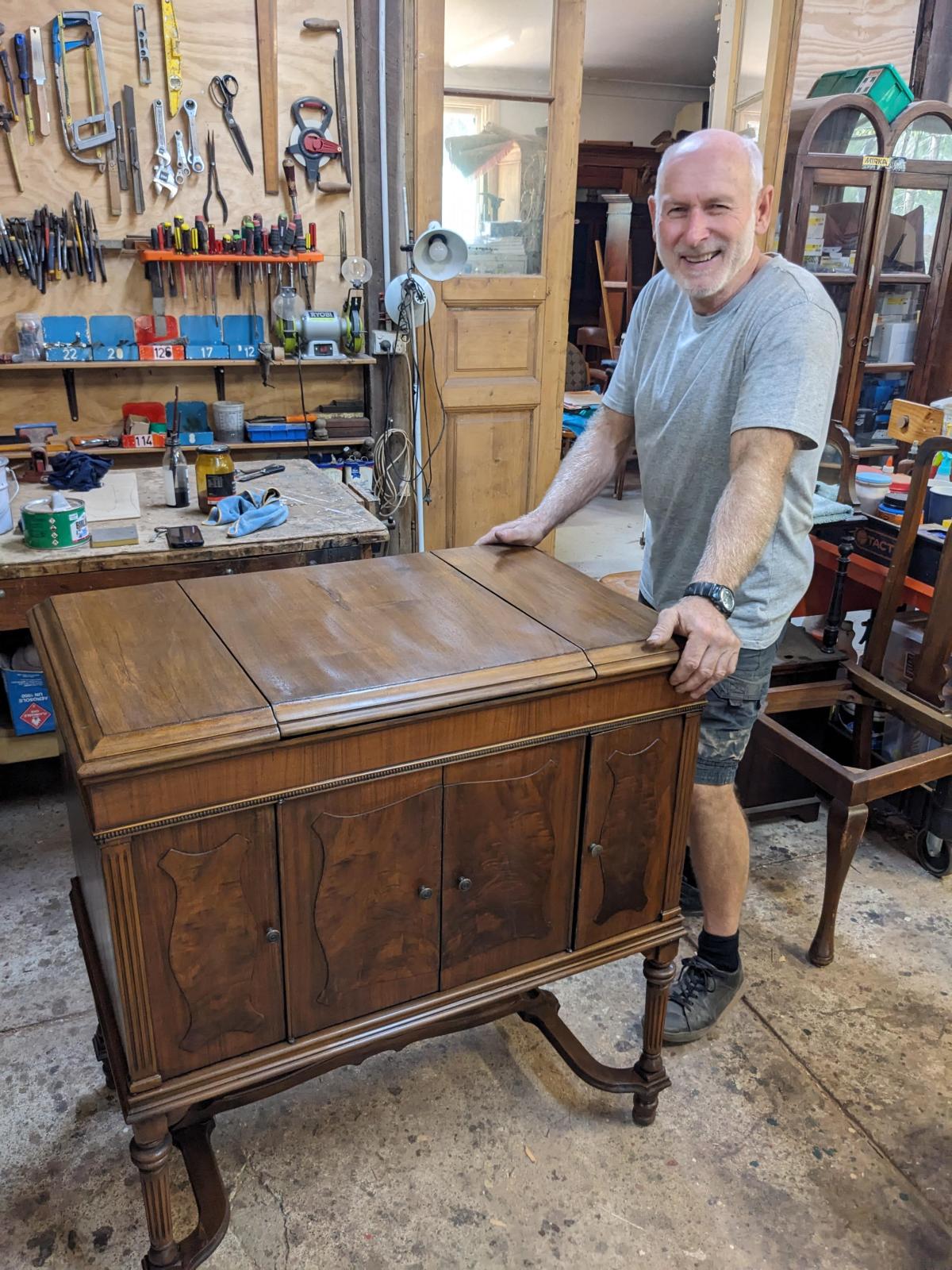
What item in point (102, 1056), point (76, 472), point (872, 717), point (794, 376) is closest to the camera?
point (794, 376)

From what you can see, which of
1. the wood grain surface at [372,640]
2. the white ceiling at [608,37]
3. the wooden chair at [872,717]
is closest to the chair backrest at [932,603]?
the wooden chair at [872,717]

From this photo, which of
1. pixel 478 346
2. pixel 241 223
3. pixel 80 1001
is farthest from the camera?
pixel 478 346

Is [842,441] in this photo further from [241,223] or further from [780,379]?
[241,223]

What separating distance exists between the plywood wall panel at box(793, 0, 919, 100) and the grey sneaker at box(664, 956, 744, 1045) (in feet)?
13.4

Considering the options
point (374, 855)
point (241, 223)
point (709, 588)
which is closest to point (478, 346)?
point (241, 223)

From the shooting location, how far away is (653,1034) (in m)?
1.55

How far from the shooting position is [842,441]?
2545mm

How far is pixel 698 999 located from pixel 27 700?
171cm

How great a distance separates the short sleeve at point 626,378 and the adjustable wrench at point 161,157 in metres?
2.25

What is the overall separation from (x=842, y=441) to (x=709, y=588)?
1.47m

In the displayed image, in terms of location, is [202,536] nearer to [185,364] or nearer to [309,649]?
[309,649]

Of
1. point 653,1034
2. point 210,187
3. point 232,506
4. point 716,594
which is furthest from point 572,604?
point 210,187

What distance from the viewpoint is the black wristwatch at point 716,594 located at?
4.27ft

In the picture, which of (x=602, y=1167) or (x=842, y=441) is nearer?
(x=602, y=1167)
